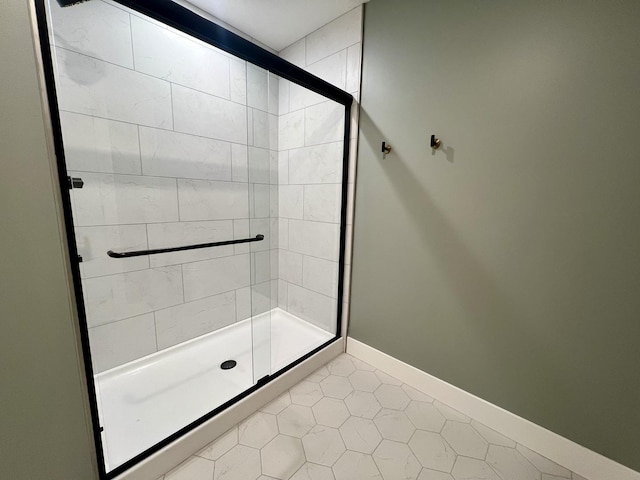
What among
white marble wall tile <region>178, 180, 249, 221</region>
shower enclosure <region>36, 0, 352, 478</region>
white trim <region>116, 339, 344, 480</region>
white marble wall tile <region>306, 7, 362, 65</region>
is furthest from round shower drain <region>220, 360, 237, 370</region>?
white marble wall tile <region>306, 7, 362, 65</region>

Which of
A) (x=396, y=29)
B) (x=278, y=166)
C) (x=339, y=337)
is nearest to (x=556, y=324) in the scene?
(x=339, y=337)

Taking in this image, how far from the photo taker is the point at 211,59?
1664 millimetres

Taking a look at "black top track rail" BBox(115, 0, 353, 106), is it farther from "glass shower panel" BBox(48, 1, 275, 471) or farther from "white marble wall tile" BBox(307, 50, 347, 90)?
"glass shower panel" BBox(48, 1, 275, 471)

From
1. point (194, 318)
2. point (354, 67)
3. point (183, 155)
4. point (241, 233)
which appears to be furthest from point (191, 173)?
point (354, 67)

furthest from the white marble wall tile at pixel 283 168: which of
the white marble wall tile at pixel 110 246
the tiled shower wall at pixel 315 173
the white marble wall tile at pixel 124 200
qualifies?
the white marble wall tile at pixel 110 246

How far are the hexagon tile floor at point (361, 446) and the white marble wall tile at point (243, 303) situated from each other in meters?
0.80

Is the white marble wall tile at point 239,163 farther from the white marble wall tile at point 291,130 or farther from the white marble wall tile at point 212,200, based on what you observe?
the white marble wall tile at point 291,130

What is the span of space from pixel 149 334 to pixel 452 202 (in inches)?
78.5

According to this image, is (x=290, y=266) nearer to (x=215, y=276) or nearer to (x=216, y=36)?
(x=215, y=276)

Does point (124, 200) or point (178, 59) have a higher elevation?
point (178, 59)

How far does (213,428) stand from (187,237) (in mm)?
1141

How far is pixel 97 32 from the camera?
1.27 m

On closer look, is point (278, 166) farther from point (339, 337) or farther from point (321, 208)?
point (339, 337)

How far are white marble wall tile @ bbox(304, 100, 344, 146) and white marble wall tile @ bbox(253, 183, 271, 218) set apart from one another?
1.61ft
